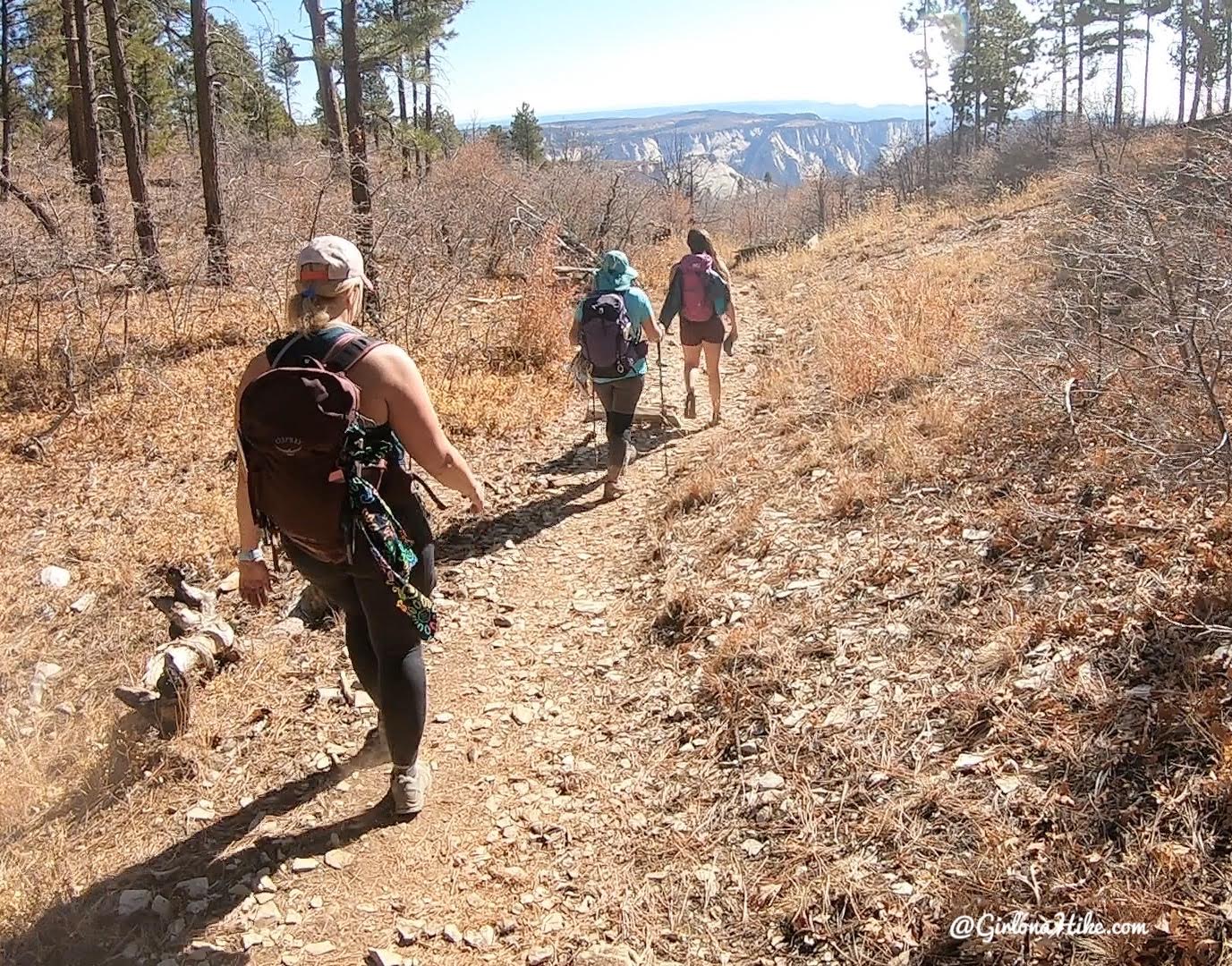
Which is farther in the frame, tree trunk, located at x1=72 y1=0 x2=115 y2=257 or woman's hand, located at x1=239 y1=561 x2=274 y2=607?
tree trunk, located at x1=72 y1=0 x2=115 y2=257

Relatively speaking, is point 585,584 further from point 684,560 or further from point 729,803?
point 729,803

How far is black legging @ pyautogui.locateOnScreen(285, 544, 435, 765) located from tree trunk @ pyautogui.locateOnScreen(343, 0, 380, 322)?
724 centimetres

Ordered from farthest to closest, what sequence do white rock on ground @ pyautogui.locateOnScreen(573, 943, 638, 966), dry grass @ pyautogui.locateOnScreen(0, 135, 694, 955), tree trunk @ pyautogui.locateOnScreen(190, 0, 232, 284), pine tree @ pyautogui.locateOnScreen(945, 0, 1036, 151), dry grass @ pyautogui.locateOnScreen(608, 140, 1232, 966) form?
1. pine tree @ pyautogui.locateOnScreen(945, 0, 1036, 151)
2. tree trunk @ pyautogui.locateOnScreen(190, 0, 232, 284)
3. dry grass @ pyautogui.locateOnScreen(0, 135, 694, 955)
4. white rock on ground @ pyautogui.locateOnScreen(573, 943, 638, 966)
5. dry grass @ pyautogui.locateOnScreen(608, 140, 1232, 966)

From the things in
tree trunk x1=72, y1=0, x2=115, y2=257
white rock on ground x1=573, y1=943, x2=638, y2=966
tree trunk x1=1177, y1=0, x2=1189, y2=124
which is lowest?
white rock on ground x1=573, y1=943, x2=638, y2=966

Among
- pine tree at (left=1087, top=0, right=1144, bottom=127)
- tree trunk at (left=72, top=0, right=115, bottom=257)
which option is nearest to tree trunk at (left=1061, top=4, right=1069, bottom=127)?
pine tree at (left=1087, top=0, right=1144, bottom=127)

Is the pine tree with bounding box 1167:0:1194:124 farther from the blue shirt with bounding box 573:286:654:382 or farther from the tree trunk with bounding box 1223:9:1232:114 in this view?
the blue shirt with bounding box 573:286:654:382

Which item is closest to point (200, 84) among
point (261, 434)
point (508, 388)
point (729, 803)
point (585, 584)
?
point (508, 388)

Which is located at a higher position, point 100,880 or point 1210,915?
point 1210,915

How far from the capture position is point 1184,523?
3398 mm

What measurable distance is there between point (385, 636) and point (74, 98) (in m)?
16.8

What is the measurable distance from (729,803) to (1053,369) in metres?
3.63

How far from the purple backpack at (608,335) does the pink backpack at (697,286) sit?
1462mm

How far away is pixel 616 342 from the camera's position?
222 inches

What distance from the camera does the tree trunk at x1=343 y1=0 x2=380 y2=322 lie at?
9.59 metres
